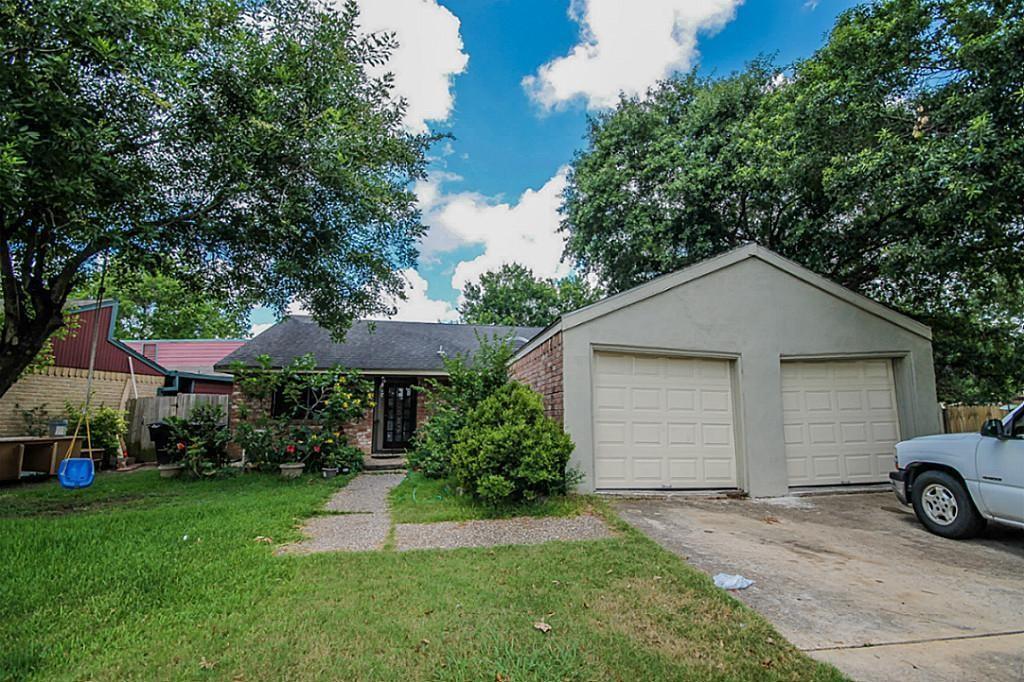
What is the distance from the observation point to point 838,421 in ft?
24.5

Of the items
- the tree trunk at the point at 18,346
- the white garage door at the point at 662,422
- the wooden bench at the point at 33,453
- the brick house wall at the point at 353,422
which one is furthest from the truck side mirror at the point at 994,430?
the wooden bench at the point at 33,453

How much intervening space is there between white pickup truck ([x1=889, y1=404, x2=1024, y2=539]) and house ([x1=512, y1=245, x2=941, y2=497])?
179cm

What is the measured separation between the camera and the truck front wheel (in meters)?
4.80

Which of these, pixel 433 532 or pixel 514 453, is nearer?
pixel 433 532

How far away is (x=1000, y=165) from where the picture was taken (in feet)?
19.1

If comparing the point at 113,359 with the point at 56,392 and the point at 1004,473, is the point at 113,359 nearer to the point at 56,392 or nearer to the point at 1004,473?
the point at 56,392

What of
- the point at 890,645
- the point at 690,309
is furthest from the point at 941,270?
the point at 890,645

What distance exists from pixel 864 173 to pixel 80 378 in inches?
717

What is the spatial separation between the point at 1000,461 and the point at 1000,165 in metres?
3.91

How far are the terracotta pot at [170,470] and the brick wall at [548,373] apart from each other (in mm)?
7396

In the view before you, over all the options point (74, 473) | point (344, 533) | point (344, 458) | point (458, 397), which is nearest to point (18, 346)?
point (74, 473)

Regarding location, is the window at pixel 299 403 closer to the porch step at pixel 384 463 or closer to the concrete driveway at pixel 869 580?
the porch step at pixel 384 463

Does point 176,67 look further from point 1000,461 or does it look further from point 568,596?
point 1000,461

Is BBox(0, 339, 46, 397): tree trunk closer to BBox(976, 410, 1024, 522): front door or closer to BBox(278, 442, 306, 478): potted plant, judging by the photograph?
BBox(278, 442, 306, 478): potted plant
